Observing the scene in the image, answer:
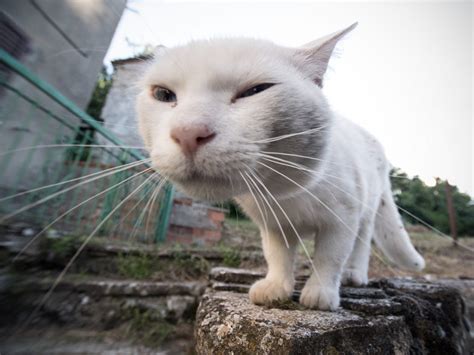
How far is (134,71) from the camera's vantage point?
126 cm

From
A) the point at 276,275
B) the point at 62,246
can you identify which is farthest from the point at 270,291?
the point at 62,246

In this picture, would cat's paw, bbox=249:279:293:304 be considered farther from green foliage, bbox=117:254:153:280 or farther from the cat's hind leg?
green foliage, bbox=117:254:153:280

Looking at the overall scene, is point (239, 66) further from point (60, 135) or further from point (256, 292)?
point (60, 135)

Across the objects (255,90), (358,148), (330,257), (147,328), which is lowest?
(147,328)

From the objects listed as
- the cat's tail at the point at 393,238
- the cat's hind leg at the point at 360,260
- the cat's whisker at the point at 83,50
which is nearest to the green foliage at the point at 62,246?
the cat's whisker at the point at 83,50

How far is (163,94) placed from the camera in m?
0.91

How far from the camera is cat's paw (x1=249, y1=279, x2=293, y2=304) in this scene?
1037 mm

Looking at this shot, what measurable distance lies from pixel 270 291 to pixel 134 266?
1.46 meters

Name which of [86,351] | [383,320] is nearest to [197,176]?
[383,320]

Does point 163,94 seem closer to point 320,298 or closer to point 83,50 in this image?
point 83,50

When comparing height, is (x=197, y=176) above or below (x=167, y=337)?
above

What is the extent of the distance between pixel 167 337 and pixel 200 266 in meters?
0.72

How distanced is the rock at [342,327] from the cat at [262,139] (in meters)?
0.16

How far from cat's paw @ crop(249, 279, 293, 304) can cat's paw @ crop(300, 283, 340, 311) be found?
89 mm
